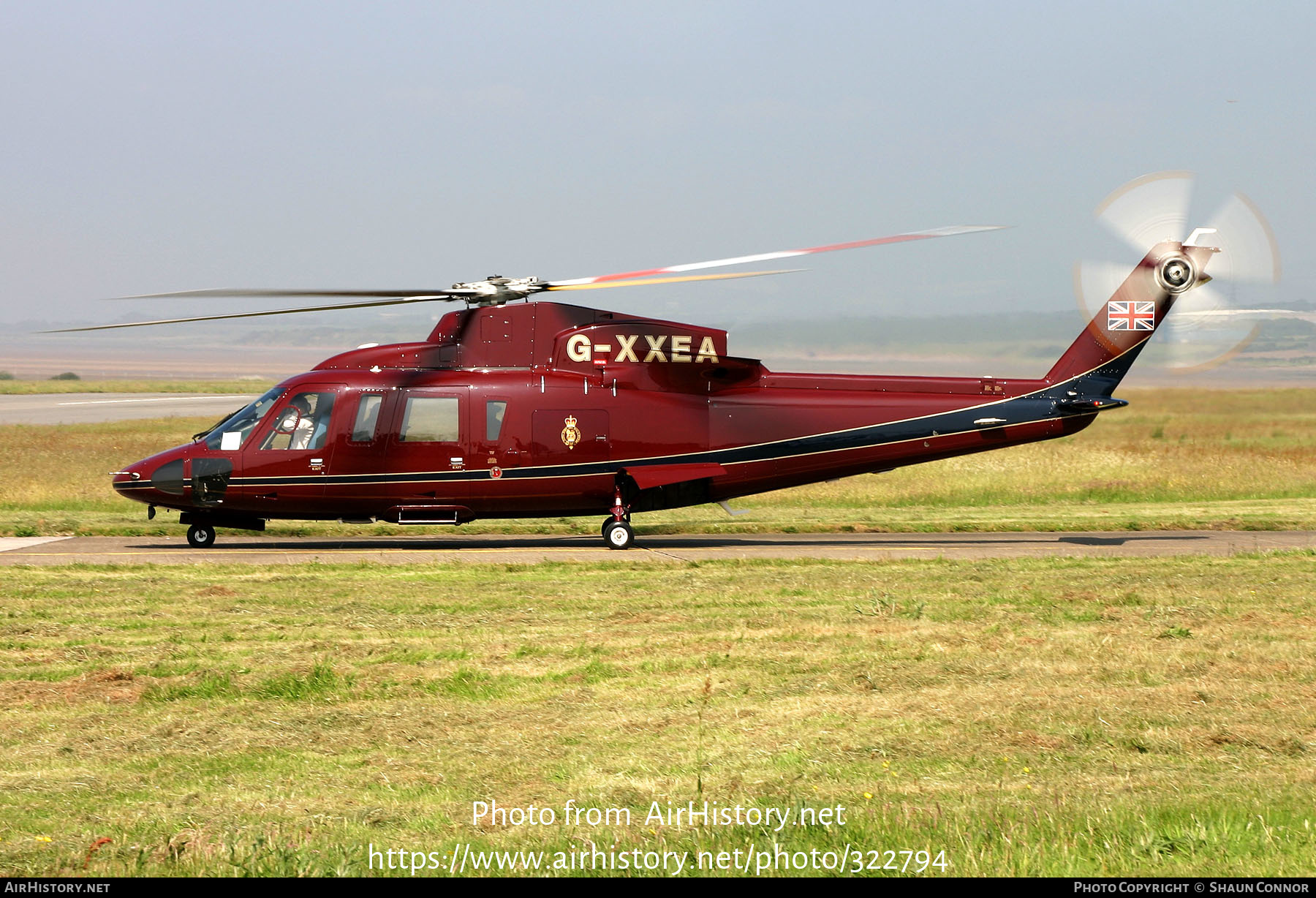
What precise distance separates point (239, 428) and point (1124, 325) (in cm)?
1466

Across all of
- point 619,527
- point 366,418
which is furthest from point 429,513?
point 619,527

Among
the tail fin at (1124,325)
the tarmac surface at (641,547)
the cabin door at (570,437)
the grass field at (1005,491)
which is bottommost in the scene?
the tarmac surface at (641,547)

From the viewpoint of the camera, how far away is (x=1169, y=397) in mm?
44812

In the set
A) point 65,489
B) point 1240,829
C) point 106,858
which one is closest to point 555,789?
point 106,858

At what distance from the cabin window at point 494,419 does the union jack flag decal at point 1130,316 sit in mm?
10095

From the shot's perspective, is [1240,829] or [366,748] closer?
[1240,829]

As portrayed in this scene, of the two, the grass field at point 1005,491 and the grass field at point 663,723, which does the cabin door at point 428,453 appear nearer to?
the grass field at point 1005,491

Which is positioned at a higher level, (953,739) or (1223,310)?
(1223,310)

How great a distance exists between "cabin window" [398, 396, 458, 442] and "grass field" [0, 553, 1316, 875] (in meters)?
5.62

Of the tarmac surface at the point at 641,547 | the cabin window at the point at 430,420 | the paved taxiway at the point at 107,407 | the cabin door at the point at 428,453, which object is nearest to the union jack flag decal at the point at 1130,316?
the tarmac surface at the point at 641,547

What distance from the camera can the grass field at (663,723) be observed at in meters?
5.97

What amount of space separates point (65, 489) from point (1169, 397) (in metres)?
36.3

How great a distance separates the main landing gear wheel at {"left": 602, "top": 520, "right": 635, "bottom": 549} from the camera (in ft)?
65.2
